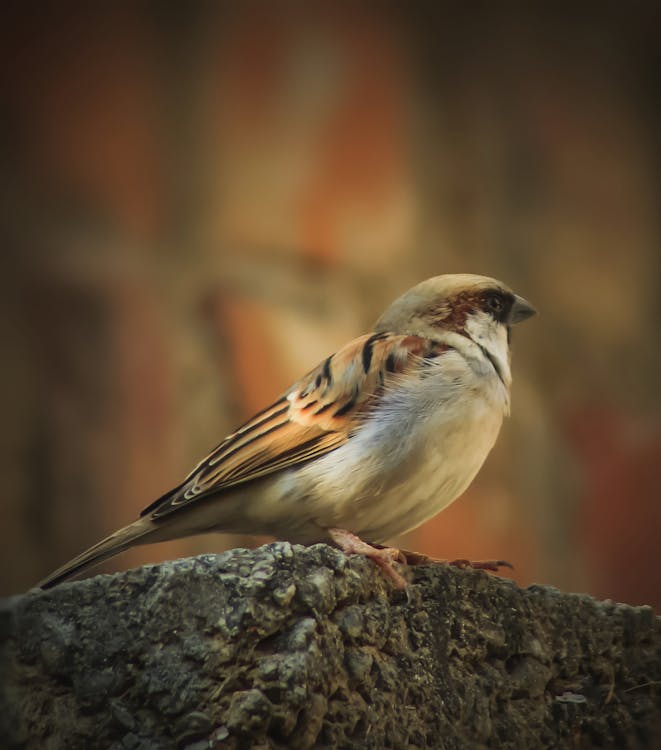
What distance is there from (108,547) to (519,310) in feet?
2.60

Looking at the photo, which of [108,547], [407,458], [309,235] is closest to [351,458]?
[407,458]

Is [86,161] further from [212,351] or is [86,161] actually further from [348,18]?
[348,18]

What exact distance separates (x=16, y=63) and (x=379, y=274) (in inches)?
35.6

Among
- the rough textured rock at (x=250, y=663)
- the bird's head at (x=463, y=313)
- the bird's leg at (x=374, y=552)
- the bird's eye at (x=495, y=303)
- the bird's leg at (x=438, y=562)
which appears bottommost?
the rough textured rock at (x=250, y=663)

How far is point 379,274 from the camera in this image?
280cm

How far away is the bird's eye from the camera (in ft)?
6.57

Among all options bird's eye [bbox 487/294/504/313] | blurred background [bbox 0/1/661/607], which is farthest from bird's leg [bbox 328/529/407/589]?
blurred background [bbox 0/1/661/607]

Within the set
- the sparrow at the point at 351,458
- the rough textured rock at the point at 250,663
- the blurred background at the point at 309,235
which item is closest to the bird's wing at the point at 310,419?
the sparrow at the point at 351,458

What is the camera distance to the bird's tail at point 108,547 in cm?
163

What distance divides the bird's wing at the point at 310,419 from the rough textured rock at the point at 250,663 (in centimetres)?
37

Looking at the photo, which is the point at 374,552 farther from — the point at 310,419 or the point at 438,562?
the point at 310,419

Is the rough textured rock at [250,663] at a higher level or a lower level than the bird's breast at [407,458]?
lower

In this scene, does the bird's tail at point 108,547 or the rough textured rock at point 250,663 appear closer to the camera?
the rough textured rock at point 250,663

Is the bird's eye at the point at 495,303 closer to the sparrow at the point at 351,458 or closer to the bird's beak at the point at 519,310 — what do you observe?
the bird's beak at the point at 519,310
